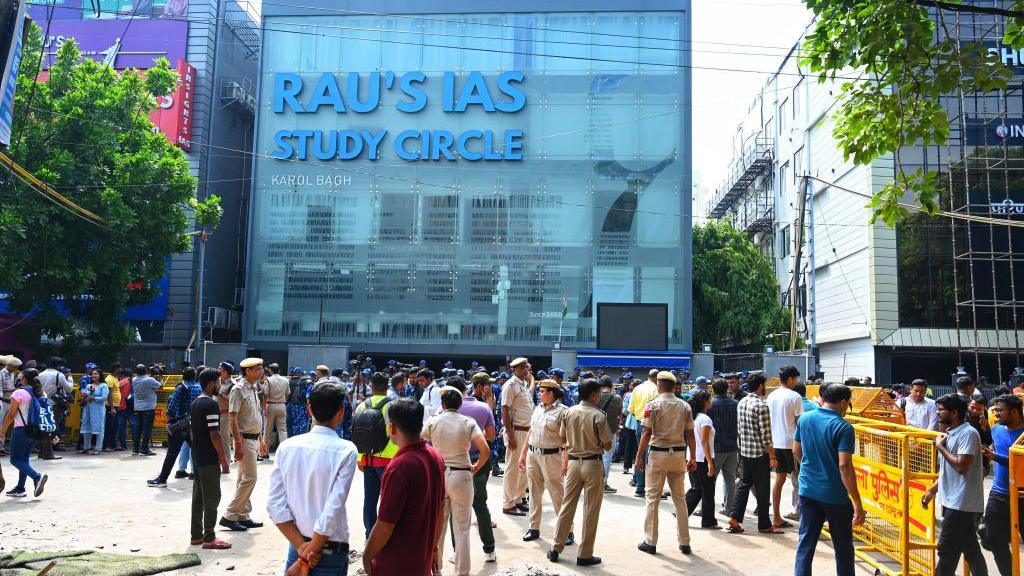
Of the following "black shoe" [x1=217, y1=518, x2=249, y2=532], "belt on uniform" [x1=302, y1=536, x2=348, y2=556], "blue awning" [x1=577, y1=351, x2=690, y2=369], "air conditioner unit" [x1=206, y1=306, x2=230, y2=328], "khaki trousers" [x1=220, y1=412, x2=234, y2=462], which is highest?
"air conditioner unit" [x1=206, y1=306, x2=230, y2=328]

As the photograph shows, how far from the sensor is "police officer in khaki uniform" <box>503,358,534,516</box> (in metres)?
9.57

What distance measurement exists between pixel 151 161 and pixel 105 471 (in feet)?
42.0

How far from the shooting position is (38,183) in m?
19.8

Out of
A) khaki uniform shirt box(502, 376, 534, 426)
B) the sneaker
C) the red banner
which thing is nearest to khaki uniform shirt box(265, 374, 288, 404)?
the sneaker

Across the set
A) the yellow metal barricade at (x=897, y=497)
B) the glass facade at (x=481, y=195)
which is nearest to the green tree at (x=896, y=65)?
the yellow metal barricade at (x=897, y=497)

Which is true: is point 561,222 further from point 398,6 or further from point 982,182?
point 982,182

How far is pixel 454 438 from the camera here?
650 cm

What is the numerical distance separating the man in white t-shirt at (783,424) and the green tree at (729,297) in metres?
24.5

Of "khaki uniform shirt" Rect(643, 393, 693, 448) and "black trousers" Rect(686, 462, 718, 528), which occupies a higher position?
"khaki uniform shirt" Rect(643, 393, 693, 448)

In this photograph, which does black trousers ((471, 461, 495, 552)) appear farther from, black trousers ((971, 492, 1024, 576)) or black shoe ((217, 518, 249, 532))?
black trousers ((971, 492, 1024, 576))

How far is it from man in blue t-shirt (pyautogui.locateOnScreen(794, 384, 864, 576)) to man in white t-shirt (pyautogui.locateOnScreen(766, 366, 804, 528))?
2592 millimetres

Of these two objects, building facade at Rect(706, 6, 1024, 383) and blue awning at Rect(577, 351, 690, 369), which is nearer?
building facade at Rect(706, 6, 1024, 383)

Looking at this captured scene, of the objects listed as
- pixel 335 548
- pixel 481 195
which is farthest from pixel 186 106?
pixel 335 548

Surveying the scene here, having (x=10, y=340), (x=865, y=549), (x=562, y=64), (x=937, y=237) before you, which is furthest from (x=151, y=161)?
(x=937, y=237)
